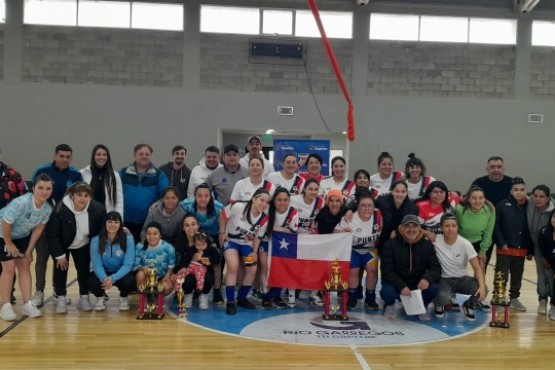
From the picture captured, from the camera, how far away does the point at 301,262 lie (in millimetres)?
5008

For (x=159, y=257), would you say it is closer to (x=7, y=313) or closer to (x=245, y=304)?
(x=245, y=304)

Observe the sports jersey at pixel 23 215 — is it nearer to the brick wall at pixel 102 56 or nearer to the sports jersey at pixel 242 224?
the sports jersey at pixel 242 224

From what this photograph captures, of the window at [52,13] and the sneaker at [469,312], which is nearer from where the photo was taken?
the sneaker at [469,312]

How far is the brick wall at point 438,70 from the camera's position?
39.1ft

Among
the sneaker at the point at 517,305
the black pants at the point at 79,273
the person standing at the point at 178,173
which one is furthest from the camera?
the person standing at the point at 178,173

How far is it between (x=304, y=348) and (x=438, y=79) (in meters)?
9.60

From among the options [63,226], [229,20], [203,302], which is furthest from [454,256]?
[229,20]

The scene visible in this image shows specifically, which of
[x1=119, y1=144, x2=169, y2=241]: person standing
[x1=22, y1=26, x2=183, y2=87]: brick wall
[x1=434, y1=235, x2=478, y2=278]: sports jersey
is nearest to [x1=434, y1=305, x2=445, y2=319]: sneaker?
[x1=434, y1=235, x2=478, y2=278]: sports jersey

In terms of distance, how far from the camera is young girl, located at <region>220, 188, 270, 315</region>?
4.78m

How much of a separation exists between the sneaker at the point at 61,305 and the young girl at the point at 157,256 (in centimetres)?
67

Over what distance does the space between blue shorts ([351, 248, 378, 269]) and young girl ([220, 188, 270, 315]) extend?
90 centimetres

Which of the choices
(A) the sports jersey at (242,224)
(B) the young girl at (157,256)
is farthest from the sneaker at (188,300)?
(A) the sports jersey at (242,224)

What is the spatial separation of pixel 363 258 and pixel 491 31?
9160 mm

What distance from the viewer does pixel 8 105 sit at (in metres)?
11.3
